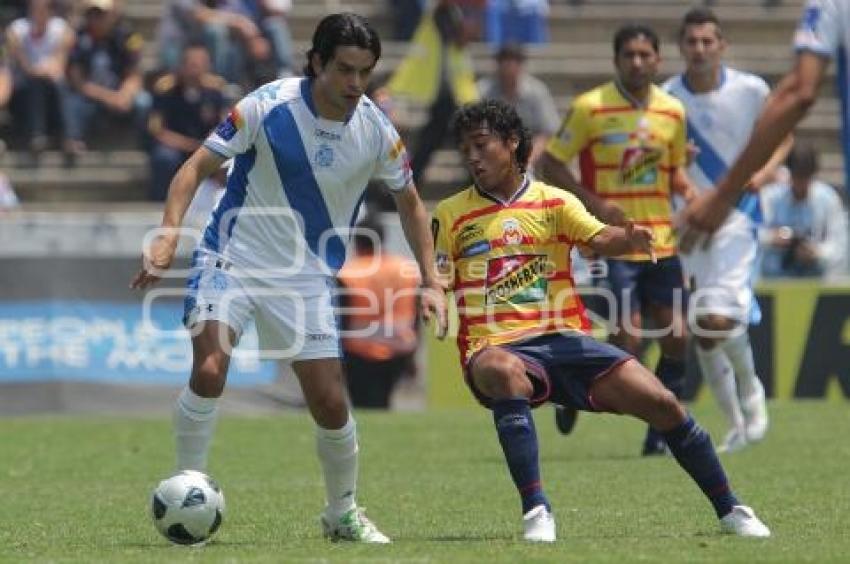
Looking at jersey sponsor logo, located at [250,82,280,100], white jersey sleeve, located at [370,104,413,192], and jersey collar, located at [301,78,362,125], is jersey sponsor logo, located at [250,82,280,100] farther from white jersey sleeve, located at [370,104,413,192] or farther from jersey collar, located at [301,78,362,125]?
white jersey sleeve, located at [370,104,413,192]

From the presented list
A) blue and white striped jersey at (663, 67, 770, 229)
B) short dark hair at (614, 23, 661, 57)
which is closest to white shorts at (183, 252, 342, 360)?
short dark hair at (614, 23, 661, 57)

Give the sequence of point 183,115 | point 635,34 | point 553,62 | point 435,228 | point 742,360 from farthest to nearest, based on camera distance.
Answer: point 553,62
point 183,115
point 742,360
point 635,34
point 435,228

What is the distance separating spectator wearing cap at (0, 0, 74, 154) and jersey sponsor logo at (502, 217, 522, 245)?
12888 millimetres

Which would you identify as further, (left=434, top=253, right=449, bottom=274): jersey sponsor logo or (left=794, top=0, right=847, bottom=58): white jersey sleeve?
(left=434, top=253, right=449, bottom=274): jersey sponsor logo

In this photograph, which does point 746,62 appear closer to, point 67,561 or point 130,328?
point 130,328

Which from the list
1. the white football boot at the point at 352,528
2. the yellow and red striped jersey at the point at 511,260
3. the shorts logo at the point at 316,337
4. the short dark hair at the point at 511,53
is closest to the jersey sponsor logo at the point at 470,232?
the yellow and red striped jersey at the point at 511,260

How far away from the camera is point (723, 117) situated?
13562 millimetres

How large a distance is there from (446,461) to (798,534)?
4.65 meters

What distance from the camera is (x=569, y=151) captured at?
12914 mm

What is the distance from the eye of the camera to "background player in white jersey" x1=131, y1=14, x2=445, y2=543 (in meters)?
8.59

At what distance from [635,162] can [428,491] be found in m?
2.87

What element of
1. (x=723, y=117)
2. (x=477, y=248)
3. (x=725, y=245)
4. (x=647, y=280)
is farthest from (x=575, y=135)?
(x=477, y=248)

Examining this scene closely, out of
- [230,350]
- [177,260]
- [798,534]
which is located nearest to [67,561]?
[230,350]

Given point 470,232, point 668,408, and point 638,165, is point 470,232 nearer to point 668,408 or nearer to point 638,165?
point 668,408
